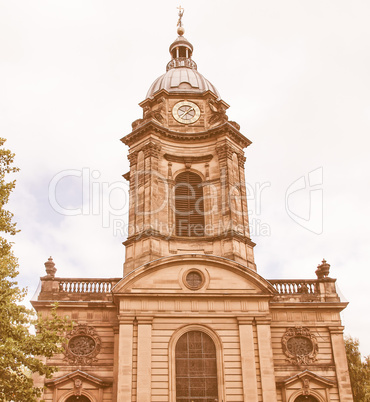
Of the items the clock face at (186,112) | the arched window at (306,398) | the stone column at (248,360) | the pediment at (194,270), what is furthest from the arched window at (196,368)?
the clock face at (186,112)

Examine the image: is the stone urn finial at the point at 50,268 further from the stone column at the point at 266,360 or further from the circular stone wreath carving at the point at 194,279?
the stone column at the point at 266,360

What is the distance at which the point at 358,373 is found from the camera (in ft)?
101

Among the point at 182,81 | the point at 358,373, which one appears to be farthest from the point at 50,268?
the point at 358,373

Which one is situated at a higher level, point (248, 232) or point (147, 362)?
point (248, 232)

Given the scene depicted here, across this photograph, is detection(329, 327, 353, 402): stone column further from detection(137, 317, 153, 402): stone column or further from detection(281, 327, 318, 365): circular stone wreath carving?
detection(137, 317, 153, 402): stone column

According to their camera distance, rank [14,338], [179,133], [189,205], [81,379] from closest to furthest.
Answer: [14,338]
[81,379]
[189,205]
[179,133]

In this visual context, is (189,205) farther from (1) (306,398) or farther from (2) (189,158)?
(1) (306,398)

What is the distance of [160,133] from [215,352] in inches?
553

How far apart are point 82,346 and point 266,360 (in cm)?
888

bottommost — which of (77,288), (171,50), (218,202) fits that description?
(77,288)

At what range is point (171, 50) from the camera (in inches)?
1563

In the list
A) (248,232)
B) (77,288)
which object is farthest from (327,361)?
(77,288)

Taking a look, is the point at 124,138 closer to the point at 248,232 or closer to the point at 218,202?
the point at 218,202

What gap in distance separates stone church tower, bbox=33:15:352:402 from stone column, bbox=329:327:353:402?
0.16 ft
